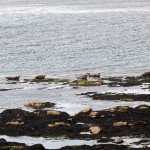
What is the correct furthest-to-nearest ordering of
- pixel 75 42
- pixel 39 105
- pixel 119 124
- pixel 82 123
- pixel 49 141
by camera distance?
pixel 75 42
pixel 39 105
pixel 82 123
pixel 119 124
pixel 49 141

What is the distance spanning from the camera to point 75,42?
103m

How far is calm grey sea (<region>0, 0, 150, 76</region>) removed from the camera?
7875 centimetres

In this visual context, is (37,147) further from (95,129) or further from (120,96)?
(120,96)

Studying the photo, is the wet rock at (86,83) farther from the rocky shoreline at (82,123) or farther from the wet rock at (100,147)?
the wet rock at (100,147)

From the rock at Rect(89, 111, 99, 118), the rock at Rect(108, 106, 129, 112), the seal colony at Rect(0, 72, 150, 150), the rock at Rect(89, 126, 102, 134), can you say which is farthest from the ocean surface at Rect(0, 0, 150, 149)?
the rock at Rect(108, 106, 129, 112)

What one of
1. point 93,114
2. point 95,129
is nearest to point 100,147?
point 95,129

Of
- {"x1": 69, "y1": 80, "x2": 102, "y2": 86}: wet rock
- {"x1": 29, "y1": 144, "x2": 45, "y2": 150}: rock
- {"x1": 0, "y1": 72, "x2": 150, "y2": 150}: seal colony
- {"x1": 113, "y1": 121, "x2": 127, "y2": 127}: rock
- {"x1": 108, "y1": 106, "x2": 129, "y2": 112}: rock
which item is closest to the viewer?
{"x1": 29, "y1": 144, "x2": 45, "y2": 150}: rock

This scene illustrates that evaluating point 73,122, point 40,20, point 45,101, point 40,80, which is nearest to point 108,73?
point 40,80

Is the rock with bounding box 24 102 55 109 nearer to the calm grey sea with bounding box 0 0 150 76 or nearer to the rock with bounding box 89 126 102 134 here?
the rock with bounding box 89 126 102 134

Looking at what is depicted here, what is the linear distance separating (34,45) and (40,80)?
3538 cm

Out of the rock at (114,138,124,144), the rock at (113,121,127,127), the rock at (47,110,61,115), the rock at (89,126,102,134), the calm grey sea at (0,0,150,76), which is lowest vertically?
the rock at (114,138,124,144)

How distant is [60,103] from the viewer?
51219mm

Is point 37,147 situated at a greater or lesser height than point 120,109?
lesser

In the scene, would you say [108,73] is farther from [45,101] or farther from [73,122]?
[73,122]
